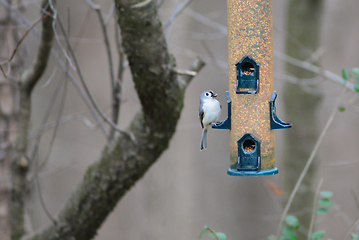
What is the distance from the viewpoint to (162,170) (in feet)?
20.2

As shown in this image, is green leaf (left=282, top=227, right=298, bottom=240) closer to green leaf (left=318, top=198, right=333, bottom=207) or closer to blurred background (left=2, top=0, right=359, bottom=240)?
green leaf (left=318, top=198, right=333, bottom=207)

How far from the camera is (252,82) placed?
7.25 feet

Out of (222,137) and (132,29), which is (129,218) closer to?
(222,137)

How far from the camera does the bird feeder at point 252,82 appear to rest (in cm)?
222

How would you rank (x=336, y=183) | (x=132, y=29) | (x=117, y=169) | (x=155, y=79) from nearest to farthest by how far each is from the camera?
(x=132, y=29) < (x=155, y=79) < (x=117, y=169) < (x=336, y=183)

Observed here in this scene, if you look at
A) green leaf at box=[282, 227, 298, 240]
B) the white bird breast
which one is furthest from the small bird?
green leaf at box=[282, 227, 298, 240]

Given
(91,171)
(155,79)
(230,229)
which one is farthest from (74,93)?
(155,79)

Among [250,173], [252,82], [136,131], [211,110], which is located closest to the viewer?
[250,173]

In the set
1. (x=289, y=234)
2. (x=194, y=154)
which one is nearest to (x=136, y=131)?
(x=289, y=234)

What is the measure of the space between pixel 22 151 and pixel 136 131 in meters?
1.01

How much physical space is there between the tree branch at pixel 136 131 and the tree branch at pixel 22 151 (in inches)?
9.3

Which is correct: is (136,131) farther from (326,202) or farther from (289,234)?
(326,202)

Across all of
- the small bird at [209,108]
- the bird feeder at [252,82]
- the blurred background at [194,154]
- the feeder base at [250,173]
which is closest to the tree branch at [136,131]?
the small bird at [209,108]

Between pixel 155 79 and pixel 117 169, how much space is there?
775mm
